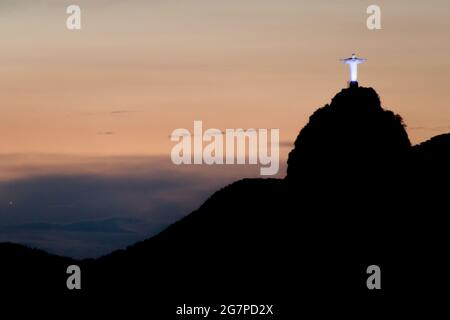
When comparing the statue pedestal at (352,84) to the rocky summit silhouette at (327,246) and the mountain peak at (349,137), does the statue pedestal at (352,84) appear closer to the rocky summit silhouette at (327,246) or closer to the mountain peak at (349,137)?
the mountain peak at (349,137)

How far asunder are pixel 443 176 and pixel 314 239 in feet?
73.0

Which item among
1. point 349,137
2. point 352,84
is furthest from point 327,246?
point 352,84

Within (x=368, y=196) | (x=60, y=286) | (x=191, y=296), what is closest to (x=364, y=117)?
(x=368, y=196)

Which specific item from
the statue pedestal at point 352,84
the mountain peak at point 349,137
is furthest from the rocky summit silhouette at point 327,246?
the statue pedestal at point 352,84

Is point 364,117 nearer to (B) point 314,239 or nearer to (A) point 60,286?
(B) point 314,239

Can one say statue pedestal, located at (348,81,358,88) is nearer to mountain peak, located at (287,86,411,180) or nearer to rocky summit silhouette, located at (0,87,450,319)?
mountain peak, located at (287,86,411,180)

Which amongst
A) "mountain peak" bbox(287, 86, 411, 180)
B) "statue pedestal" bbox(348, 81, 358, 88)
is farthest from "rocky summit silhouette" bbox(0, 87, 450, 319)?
"statue pedestal" bbox(348, 81, 358, 88)

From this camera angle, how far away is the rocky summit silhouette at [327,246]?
144500 mm

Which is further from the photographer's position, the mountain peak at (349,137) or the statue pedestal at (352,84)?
the mountain peak at (349,137)

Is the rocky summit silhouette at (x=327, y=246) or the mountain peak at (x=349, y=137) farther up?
the mountain peak at (x=349, y=137)

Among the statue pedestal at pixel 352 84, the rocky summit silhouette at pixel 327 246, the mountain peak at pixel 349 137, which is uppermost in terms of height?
the statue pedestal at pixel 352 84

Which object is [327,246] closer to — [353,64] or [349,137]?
[349,137]

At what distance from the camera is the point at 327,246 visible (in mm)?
158750

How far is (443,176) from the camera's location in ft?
529
